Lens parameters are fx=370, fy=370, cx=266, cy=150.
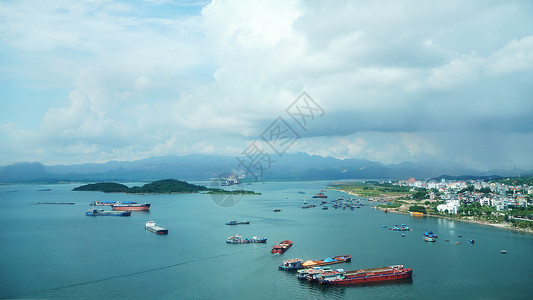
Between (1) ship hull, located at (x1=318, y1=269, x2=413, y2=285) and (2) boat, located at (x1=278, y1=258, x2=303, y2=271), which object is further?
(2) boat, located at (x1=278, y1=258, x2=303, y2=271)

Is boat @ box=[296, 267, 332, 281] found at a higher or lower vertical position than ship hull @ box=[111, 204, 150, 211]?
lower

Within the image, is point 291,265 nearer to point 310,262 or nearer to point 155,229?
point 310,262

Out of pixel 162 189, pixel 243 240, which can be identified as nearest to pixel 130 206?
pixel 243 240

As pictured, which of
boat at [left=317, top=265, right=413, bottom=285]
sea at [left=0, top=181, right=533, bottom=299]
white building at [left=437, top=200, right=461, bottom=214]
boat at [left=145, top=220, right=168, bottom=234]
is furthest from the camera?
white building at [left=437, top=200, right=461, bottom=214]

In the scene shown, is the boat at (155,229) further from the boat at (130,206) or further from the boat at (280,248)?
the boat at (130,206)

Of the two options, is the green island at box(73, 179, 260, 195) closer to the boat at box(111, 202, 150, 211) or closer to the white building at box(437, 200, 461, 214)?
the boat at box(111, 202, 150, 211)

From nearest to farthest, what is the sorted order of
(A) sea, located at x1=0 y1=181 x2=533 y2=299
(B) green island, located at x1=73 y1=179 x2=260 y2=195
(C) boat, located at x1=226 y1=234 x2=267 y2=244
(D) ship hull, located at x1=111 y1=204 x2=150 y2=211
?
(A) sea, located at x1=0 y1=181 x2=533 y2=299 → (C) boat, located at x1=226 y1=234 x2=267 y2=244 → (D) ship hull, located at x1=111 y1=204 x2=150 y2=211 → (B) green island, located at x1=73 y1=179 x2=260 y2=195

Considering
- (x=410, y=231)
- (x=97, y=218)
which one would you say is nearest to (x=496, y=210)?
(x=410, y=231)

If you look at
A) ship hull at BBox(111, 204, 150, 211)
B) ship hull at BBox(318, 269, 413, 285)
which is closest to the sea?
ship hull at BBox(318, 269, 413, 285)

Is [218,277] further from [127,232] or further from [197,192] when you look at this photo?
[197,192]
